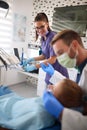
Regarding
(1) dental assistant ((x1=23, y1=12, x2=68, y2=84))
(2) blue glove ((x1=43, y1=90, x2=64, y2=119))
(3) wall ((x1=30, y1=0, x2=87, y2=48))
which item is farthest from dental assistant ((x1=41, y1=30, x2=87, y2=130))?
(3) wall ((x1=30, y1=0, x2=87, y2=48))

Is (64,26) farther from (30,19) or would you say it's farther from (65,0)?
(30,19)

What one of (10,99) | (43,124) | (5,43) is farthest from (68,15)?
(43,124)


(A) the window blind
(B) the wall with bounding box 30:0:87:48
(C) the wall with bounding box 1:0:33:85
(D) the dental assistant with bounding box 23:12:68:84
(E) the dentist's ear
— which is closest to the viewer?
(E) the dentist's ear

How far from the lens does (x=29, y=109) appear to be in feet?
3.38

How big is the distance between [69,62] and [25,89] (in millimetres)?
2412

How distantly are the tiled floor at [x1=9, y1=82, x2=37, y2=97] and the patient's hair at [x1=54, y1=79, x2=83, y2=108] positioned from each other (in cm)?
221

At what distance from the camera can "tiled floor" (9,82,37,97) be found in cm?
320

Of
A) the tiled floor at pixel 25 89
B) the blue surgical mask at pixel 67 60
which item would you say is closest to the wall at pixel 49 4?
the tiled floor at pixel 25 89

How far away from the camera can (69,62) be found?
1.16 metres

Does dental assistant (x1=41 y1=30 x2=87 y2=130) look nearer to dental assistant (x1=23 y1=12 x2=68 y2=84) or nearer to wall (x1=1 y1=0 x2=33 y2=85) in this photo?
dental assistant (x1=23 y1=12 x2=68 y2=84)

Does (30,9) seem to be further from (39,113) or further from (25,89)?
(39,113)

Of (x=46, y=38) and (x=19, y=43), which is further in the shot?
(x=19, y=43)

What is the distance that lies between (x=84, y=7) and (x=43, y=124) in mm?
2300

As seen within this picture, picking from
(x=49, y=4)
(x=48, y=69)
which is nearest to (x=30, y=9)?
(x=49, y=4)
